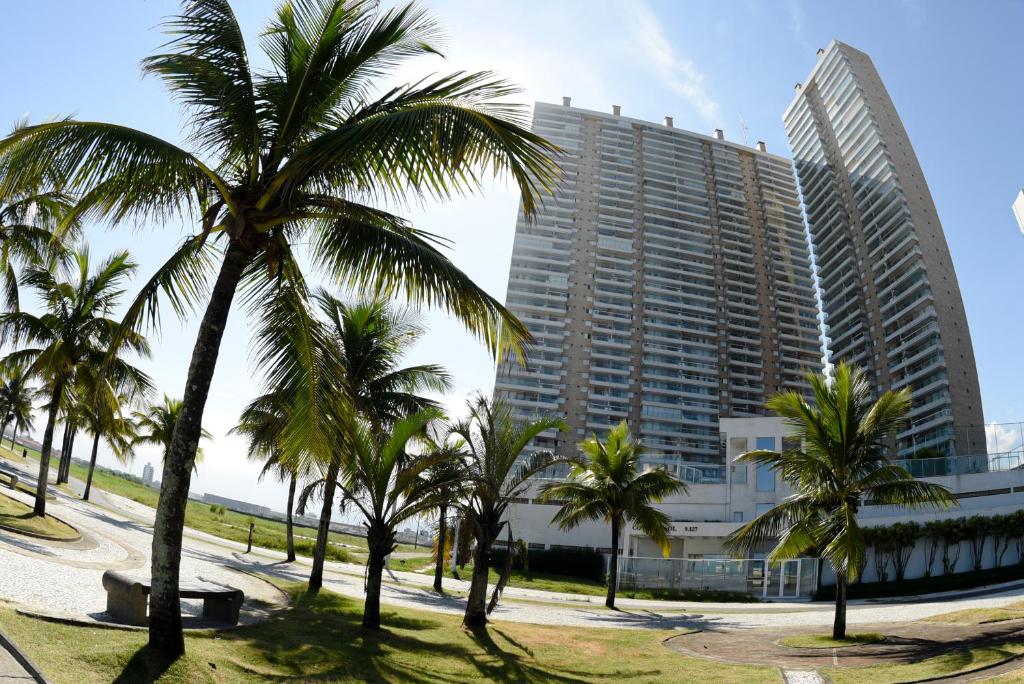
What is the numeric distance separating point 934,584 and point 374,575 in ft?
78.6

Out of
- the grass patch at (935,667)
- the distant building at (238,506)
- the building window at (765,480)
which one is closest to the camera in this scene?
the grass patch at (935,667)

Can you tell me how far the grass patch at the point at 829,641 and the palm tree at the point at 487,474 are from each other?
622 centimetres

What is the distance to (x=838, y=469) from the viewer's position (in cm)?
1541

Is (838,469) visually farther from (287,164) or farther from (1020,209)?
(287,164)

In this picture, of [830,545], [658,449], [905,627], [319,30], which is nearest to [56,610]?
[319,30]

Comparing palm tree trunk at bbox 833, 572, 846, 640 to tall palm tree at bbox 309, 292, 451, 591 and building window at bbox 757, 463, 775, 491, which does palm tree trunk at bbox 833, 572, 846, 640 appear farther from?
building window at bbox 757, 463, 775, 491

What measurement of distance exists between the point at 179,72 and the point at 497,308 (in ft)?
15.1

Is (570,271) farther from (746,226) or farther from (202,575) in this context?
(202,575)

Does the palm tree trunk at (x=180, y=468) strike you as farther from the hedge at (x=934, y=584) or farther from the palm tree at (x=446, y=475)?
the hedge at (x=934, y=584)

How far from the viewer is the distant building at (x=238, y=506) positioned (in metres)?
64.7

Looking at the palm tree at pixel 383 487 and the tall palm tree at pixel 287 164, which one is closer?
the tall palm tree at pixel 287 164

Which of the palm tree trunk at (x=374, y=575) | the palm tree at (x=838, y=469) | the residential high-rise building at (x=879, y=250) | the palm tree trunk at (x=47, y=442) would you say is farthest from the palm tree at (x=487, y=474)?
the residential high-rise building at (x=879, y=250)

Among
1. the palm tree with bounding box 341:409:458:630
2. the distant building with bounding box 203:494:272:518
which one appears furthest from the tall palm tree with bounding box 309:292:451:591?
the distant building with bounding box 203:494:272:518

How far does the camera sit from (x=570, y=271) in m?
100
